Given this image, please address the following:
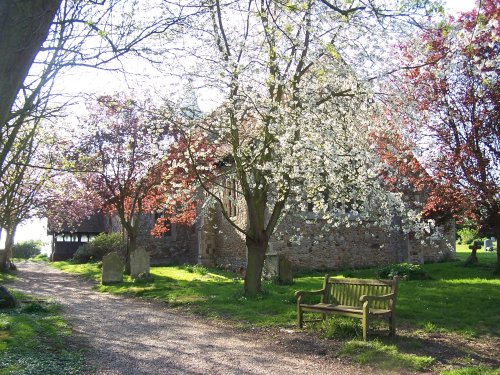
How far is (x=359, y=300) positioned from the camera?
27.0 ft

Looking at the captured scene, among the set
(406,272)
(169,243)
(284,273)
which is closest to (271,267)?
(284,273)

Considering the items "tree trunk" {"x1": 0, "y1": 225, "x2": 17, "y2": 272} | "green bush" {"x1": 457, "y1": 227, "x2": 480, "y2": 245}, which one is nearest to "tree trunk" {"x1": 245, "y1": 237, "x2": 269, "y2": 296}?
"green bush" {"x1": 457, "y1": 227, "x2": 480, "y2": 245}

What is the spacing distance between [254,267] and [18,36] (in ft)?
31.8

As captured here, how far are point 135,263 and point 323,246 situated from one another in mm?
7463

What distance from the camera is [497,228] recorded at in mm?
13922

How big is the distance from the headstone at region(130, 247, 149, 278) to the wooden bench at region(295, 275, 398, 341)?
10657 mm

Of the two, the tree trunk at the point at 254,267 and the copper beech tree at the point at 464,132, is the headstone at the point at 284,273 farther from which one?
the copper beech tree at the point at 464,132

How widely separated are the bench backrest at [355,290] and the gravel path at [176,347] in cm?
117

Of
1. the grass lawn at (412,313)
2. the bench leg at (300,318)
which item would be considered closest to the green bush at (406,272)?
the grass lawn at (412,313)

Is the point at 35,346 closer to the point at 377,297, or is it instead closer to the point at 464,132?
the point at 377,297

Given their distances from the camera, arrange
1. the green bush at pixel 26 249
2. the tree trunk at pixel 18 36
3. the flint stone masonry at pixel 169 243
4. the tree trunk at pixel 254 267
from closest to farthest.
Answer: the tree trunk at pixel 18 36, the tree trunk at pixel 254 267, the flint stone masonry at pixel 169 243, the green bush at pixel 26 249

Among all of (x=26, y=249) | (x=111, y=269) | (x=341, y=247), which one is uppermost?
(x=341, y=247)

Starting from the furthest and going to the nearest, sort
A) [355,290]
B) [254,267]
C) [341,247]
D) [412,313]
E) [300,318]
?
[341,247]
[254,267]
[412,313]
[300,318]
[355,290]

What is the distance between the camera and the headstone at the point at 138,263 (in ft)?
60.2
